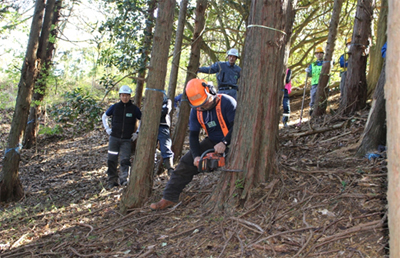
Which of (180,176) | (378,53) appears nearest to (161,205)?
(180,176)

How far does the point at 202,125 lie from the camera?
4945mm

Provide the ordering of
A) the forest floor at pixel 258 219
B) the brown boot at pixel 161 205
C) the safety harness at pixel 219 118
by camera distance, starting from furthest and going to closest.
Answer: the brown boot at pixel 161 205, the safety harness at pixel 219 118, the forest floor at pixel 258 219

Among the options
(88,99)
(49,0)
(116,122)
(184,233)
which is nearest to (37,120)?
(49,0)

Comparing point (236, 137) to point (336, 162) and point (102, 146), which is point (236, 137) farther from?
Answer: point (102, 146)

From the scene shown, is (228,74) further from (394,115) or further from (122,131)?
(394,115)

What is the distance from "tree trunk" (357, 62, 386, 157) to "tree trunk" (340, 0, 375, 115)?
2812 millimetres

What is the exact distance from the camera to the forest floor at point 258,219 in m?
3.32

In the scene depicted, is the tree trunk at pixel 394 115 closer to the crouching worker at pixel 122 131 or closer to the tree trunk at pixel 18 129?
the crouching worker at pixel 122 131

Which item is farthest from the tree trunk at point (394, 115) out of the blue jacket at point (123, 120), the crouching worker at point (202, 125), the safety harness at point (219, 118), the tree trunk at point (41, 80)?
the tree trunk at point (41, 80)

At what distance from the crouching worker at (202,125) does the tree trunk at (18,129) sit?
15.4ft

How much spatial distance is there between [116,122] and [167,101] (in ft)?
4.19

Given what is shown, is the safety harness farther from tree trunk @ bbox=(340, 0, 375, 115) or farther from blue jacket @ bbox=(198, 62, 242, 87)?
tree trunk @ bbox=(340, 0, 375, 115)

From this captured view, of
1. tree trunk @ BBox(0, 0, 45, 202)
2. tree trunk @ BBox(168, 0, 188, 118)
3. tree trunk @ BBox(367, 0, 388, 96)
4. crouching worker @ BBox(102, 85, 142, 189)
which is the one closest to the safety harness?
tree trunk @ BBox(168, 0, 188, 118)

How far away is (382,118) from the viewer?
4945 mm
